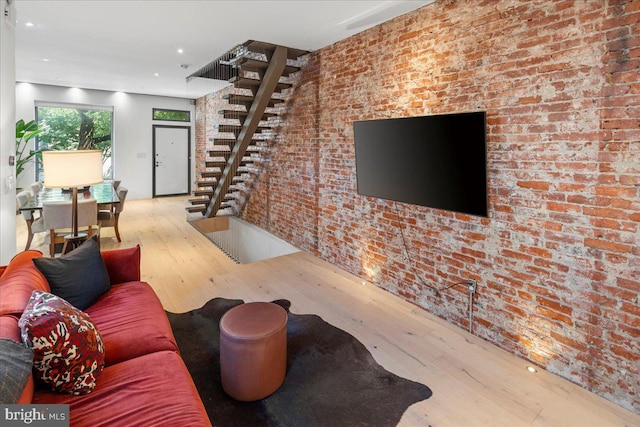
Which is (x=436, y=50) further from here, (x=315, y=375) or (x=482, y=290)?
(x=315, y=375)

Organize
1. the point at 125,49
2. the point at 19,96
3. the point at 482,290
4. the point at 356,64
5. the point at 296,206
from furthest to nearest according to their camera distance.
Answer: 1. the point at 19,96
2. the point at 296,206
3. the point at 125,49
4. the point at 356,64
5. the point at 482,290

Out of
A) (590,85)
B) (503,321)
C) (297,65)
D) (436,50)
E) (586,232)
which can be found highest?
(297,65)

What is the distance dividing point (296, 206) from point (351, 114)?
176cm

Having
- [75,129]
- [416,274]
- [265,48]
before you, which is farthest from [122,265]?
[75,129]

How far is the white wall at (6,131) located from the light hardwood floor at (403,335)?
1.33 metres

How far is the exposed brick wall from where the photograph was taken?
2.11m

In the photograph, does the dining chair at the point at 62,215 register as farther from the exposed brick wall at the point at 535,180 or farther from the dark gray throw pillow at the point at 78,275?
the exposed brick wall at the point at 535,180

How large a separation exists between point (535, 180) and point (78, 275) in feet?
10.7

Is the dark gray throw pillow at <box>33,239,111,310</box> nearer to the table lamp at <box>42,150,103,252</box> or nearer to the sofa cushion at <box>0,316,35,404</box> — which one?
the sofa cushion at <box>0,316,35,404</box>

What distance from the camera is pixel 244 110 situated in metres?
5.61

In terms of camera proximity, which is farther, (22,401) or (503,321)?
(503,321)

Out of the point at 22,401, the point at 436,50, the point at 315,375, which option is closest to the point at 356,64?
the point at 436,50

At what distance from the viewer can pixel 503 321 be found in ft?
8.98

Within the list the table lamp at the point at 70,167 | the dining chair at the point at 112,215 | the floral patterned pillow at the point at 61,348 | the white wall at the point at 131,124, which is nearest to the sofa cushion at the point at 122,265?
the table lamp at the point at 70,167
